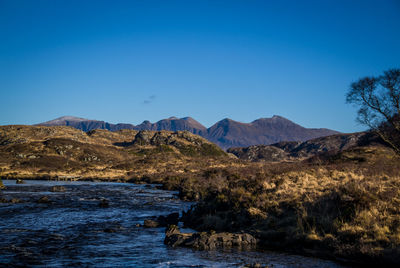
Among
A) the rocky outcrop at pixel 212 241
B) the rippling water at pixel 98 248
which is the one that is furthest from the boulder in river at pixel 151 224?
the rocky outcrop at pixel 212 241

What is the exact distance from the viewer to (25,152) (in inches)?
5581

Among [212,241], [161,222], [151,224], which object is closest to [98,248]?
[212,241]

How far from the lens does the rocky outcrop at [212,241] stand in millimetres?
19328

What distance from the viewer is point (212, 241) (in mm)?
19547

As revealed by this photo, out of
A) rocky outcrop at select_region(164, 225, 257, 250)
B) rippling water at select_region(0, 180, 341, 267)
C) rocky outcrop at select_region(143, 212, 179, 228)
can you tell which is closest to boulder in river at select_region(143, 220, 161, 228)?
rocky outcrop at select_region(143, 212, 179, 228)

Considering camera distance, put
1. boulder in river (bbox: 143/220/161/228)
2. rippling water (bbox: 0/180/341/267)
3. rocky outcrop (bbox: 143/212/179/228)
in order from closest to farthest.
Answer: rippling water (bbox: 0/180/341/267) < boulder in river (bbox: 143/220/161/228) < rocky outcrop (bbox: 143/212/179/228)

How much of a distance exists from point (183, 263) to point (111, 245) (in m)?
6.28

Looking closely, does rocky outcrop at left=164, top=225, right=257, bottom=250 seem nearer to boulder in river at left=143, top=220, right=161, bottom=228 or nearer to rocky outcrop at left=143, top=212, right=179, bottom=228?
boulder in river at left=143, top=220, right=161, bottom=228

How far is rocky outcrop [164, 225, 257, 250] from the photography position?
63.4ft

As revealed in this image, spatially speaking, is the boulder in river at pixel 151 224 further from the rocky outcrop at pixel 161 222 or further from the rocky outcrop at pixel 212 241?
the rocky outcrop at pixel 212 241

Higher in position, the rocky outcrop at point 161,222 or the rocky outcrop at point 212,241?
the rocky outcrop at point 212,241

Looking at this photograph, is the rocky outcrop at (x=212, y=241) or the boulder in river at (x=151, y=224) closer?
the rocky outcrop at (x=212, y=241)

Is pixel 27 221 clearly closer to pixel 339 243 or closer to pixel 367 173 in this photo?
pixel 339 243

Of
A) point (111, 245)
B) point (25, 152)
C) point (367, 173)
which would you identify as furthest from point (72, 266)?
point (25, 152)
